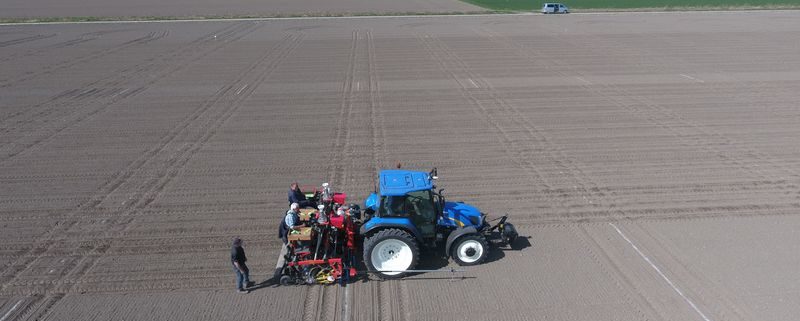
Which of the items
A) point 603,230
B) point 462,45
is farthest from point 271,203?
point 462,45

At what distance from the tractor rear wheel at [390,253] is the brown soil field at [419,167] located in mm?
232

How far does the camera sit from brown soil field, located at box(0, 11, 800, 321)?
9.02 meters

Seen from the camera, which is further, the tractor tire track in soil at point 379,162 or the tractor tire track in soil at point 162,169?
the tractor tire track in soil at point 162,169

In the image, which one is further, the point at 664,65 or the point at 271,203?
the point at 664,65

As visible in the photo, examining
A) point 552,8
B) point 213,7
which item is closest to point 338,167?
point 552,8

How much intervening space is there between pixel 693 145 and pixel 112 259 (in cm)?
1390

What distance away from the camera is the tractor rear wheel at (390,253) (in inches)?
361

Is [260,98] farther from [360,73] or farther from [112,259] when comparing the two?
[112,259]

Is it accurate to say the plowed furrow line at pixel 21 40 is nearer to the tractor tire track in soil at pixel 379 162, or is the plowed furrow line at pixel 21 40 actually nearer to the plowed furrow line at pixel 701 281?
the tractor tire track in soil at pixel 379 162

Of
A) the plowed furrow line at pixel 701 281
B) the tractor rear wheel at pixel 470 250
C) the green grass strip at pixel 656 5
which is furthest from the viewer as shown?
the green grass strip at pixel 656 5

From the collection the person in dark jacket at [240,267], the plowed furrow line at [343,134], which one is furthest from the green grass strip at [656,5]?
the person in dark jacket at [240,267]

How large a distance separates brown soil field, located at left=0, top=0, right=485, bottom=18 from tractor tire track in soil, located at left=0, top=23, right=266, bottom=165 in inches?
918

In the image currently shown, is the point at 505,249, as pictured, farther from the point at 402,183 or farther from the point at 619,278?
the point at 402,183

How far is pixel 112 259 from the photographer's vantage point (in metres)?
10.1
